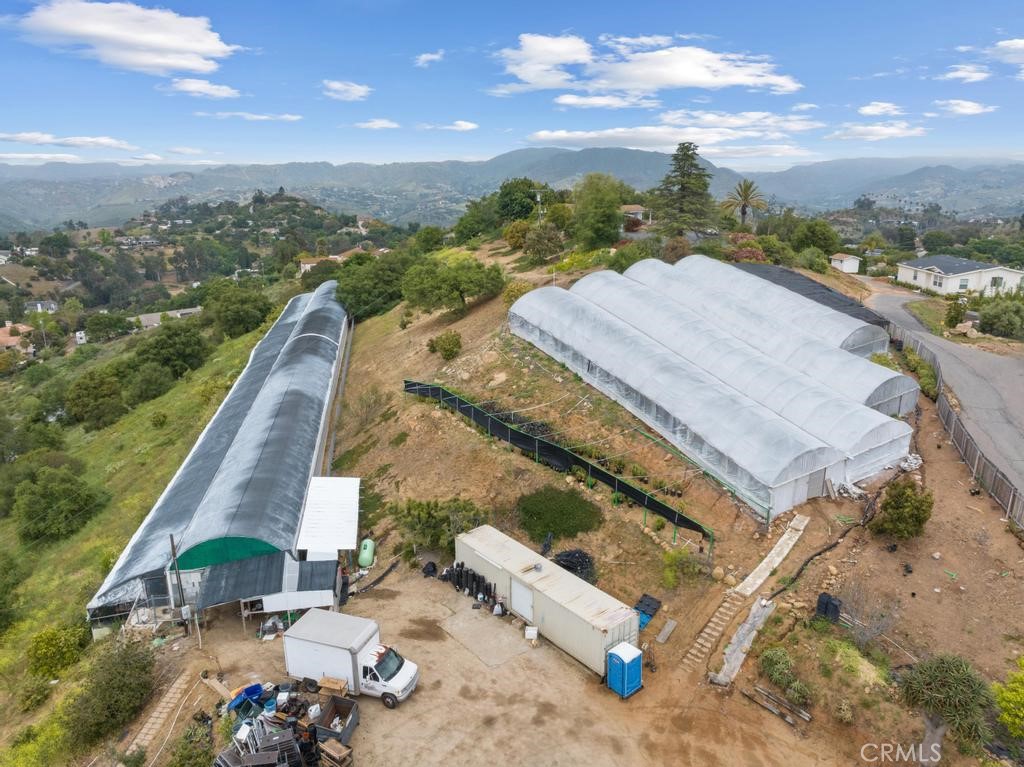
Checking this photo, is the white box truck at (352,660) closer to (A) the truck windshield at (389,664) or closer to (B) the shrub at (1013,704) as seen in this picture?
(A) the truck windshield at (389,664)

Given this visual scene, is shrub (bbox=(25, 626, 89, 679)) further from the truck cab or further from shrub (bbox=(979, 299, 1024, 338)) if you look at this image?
shrub (bbox=(979, 299, 1024, 338))

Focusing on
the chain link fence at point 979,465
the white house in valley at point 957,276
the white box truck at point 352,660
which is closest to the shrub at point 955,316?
the chain link fence at point 979,465

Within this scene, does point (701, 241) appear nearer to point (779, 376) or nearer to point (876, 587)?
point (779, 376)

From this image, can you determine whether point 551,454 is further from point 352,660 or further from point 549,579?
point 352,660

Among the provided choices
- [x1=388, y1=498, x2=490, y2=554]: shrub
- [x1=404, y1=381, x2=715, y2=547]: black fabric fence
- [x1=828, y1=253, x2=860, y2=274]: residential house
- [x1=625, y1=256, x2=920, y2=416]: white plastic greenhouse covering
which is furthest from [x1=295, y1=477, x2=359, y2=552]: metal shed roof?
[x1=828, y1=253, x2=860, y2=274]: residential house

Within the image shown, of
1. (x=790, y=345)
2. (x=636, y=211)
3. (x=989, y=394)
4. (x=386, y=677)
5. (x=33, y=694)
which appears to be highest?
(x=636, y=211)

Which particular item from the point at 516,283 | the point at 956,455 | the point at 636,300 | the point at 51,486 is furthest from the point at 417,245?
the point at 956,455

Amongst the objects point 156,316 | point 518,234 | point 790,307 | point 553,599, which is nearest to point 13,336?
point 156,316
